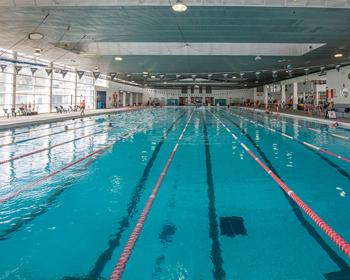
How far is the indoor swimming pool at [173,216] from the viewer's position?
2.55 m

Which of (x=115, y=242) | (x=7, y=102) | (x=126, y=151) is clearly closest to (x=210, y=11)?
(x=126, y=151)

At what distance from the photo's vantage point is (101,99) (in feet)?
119

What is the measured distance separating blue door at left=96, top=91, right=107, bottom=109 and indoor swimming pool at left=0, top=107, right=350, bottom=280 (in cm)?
2901

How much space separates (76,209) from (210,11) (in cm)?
751

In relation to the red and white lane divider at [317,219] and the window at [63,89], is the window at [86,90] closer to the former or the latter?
the window at [63,89]

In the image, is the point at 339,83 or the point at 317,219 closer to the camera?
the point at 317,219

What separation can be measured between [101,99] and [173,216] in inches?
1350

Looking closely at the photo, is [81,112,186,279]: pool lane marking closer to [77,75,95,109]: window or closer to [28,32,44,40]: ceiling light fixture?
[28,32,44,40]: ceiling light fixture

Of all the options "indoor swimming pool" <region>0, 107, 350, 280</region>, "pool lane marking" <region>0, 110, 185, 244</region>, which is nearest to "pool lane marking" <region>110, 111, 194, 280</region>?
"indoor swimming pool" <region>0, 107, 350, 280</region>

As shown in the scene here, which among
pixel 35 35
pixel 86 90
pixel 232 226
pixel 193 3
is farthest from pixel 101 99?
pixel 232 226

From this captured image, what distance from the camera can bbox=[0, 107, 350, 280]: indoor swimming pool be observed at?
8.36ft

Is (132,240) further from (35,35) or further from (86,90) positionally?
(86,90)

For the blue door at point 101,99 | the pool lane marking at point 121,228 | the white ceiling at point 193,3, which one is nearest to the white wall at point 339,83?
the white ceiling at point 193,3

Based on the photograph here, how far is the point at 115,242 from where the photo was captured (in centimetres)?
299
